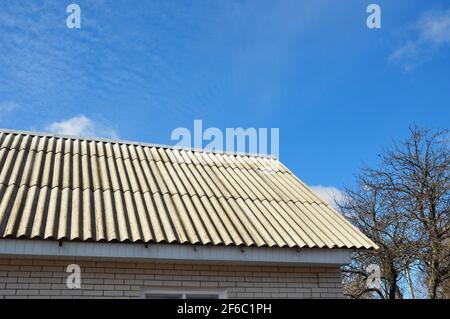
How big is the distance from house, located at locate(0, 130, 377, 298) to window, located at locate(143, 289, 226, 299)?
0.05 feet

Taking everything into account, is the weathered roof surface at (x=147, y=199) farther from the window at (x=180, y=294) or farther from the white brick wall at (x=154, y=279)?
the window at (x=180, y=294)

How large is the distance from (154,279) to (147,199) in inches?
51.4

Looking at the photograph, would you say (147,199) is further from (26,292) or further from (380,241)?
(380,241)

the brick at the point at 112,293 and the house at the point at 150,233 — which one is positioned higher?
the house at the point at 150,233

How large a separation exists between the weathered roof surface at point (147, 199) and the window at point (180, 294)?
870mm

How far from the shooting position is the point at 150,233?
17.8 ft

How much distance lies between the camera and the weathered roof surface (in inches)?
212

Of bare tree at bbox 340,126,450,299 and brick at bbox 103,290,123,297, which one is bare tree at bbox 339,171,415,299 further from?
brick at bbox 103,290,123,297

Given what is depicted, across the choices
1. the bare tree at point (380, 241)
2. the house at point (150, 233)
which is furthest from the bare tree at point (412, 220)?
the house at point (150, 233)

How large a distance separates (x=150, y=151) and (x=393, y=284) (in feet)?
34.1

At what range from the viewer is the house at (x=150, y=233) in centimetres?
519
